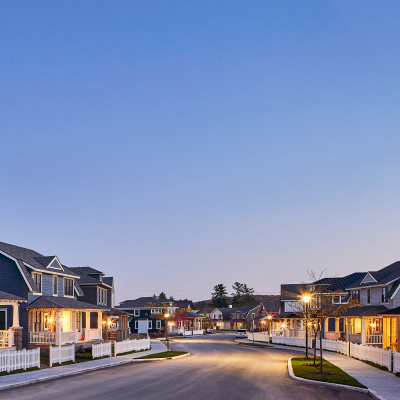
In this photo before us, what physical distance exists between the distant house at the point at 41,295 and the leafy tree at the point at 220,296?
133129mm

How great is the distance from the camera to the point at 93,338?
48.0 meters

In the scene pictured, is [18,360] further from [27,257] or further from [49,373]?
A: [27,257]

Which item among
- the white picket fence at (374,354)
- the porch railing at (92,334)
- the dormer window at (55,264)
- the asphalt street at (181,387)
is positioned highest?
the dormer window at (55,264)

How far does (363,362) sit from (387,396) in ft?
53.5

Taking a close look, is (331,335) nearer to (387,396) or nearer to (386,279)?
(386,279)

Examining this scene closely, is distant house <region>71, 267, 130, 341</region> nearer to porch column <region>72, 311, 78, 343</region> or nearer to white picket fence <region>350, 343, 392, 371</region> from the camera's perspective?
porch column <region>72, 311, 78, 343</region>

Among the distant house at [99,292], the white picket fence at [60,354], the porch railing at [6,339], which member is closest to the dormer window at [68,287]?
the distant house at [99,292]

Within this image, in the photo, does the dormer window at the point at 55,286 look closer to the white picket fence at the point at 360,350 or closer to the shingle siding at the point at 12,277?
the shingle siding at the point at 12,277

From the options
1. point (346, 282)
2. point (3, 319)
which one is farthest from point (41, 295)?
point (346, 282)

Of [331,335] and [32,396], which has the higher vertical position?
[32,396]

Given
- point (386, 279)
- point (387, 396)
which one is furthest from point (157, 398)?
point (386, 279)

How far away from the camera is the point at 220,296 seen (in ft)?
611

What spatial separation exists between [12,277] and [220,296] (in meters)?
151

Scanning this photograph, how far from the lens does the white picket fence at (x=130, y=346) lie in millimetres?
41066
